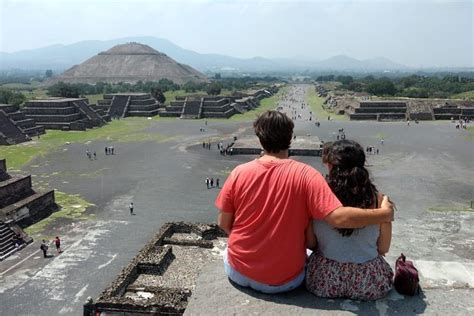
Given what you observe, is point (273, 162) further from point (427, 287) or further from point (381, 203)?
point (427, 287)

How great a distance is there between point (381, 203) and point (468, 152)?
114 feet

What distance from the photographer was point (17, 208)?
17641 millimetres

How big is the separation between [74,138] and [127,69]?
11121 centimetres

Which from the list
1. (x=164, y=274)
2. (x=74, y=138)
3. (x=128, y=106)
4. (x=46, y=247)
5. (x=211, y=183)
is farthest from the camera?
(x=128, y=106)

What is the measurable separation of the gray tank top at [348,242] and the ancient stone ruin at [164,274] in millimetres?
4636

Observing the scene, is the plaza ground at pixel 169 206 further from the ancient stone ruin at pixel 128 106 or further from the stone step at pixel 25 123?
the ancient stone ruin at pixel 128 106

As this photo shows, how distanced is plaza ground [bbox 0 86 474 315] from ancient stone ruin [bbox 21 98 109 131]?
23.6ft

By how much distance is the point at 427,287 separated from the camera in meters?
3.79

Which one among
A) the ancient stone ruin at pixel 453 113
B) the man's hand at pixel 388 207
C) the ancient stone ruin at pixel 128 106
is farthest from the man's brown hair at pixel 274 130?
the ancient stone ruin at pixel 453 113

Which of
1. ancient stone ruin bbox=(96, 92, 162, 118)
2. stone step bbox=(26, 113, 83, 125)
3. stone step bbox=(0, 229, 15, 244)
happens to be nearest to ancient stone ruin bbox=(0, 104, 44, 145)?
stone step bbox=(26, 113, 83, 125)

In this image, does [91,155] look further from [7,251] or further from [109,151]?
[7,251]

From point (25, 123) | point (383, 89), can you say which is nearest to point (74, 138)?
point (25, 123)

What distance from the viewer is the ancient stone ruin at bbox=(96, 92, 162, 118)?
2363 inches

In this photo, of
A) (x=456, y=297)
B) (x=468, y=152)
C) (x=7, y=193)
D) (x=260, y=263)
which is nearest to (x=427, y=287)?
(x=456, y=297)
